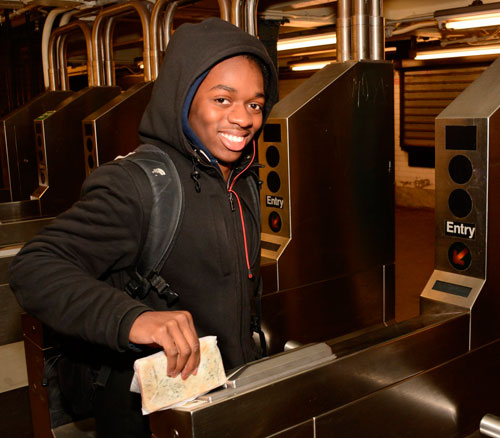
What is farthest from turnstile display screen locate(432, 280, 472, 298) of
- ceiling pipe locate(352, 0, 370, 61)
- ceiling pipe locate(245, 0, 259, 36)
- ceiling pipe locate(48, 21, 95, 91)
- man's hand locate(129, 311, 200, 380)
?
ceiling pipe locate(48, 21, 95, 91)

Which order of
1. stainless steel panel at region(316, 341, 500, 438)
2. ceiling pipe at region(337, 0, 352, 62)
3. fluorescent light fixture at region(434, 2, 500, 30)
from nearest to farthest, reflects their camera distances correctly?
stainless steel panel at region(316, 341, 500, 438) → ceiling pipe at region(337, 0, 352, 62) → fluorescent light fixture at region(434, 2, 500, 30)

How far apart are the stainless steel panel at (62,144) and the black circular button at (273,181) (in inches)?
81.1

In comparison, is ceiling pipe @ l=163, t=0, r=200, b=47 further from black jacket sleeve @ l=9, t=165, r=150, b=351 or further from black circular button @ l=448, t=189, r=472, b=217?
black jacket sleeve @ l=9, t=165, r=150, b=351

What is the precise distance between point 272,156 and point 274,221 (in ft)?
0.83

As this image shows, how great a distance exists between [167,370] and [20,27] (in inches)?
214

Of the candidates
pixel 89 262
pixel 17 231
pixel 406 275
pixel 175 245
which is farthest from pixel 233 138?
pixel 406 275

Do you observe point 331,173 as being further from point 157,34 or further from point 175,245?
point 157,34

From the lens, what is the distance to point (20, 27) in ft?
18.1

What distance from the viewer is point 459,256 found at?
160 cm

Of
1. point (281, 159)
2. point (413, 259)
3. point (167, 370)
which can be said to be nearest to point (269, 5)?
point (281, 159)

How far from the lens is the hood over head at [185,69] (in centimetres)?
106

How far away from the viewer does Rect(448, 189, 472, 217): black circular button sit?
5.10 ft

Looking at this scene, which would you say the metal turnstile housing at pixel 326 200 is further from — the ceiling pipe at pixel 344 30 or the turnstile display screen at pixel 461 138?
the turnstile display screen at pixel 461 138

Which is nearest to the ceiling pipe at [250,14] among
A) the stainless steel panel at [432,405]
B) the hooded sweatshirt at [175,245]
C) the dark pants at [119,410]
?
the hooded sweatshirt at [175,245]
